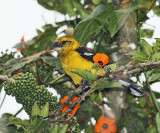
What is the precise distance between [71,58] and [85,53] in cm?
13

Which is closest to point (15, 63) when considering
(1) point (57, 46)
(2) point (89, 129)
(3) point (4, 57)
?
(3) point (4, 57)

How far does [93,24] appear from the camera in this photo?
7.13ft

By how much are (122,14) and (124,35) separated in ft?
1.64


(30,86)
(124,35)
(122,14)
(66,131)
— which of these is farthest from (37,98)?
(124,35)

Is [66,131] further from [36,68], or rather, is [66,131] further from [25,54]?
[25,54]

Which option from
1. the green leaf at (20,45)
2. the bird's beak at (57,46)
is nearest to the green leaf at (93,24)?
the bird's beak at (57,46)

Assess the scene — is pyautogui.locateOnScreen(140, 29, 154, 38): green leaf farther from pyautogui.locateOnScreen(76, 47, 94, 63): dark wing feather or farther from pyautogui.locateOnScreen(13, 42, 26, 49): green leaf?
pyautogui.locateOnScreen(13, 42, 26, 49): green leaf

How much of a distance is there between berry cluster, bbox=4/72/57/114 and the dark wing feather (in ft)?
1.78

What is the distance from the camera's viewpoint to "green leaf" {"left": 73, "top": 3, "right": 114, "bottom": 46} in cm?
210

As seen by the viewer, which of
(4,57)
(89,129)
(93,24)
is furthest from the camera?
(89,129)

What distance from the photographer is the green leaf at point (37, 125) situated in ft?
5.13

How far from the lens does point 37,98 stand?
183 centimetres

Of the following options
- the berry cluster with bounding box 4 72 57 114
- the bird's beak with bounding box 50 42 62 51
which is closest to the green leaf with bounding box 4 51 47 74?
the bird's beak with bounding box 50 42 62 51

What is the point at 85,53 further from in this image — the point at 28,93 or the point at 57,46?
the point at 28,93
